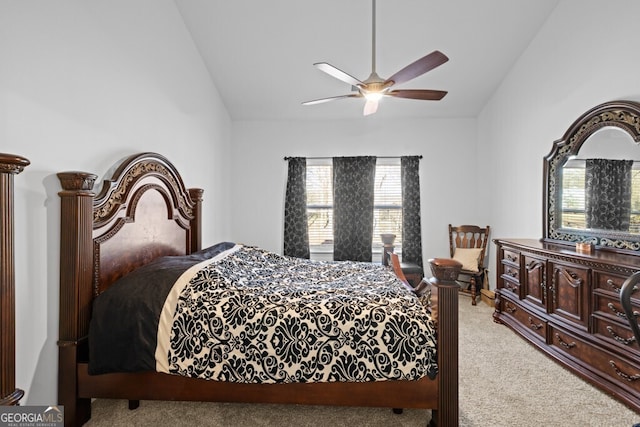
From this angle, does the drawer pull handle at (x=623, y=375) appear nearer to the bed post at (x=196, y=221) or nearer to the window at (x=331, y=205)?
the window at (x=331, y=205)

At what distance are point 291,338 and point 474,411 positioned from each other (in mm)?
1264

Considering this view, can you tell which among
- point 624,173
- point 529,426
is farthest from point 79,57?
point 624,173

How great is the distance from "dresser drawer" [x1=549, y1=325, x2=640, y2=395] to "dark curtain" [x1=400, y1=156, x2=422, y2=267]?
7.09 ft

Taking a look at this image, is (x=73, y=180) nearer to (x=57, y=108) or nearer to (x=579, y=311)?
(x=57, y=108)

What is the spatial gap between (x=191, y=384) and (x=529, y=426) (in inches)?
75.3

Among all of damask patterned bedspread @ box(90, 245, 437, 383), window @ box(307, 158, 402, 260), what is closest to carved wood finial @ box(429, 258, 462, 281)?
damask patterned bedspread @ box(90, 245, 437, 383)

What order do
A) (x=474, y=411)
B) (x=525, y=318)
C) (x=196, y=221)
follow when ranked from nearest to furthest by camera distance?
(x=474, y=411) → (x=525, y=318) → (x=196, y=221)

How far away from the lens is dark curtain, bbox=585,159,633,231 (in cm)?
232

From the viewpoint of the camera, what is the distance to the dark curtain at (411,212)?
458cm

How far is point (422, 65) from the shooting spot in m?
2.09

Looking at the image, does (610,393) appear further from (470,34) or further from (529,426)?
(470,34)

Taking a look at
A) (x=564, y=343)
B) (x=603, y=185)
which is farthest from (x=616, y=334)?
(x=603, y=185)

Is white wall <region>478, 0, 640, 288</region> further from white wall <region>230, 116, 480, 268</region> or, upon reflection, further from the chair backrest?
white wall <region>230, 116, 480, 268</region>

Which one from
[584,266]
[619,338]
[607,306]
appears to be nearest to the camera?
[619,338]
